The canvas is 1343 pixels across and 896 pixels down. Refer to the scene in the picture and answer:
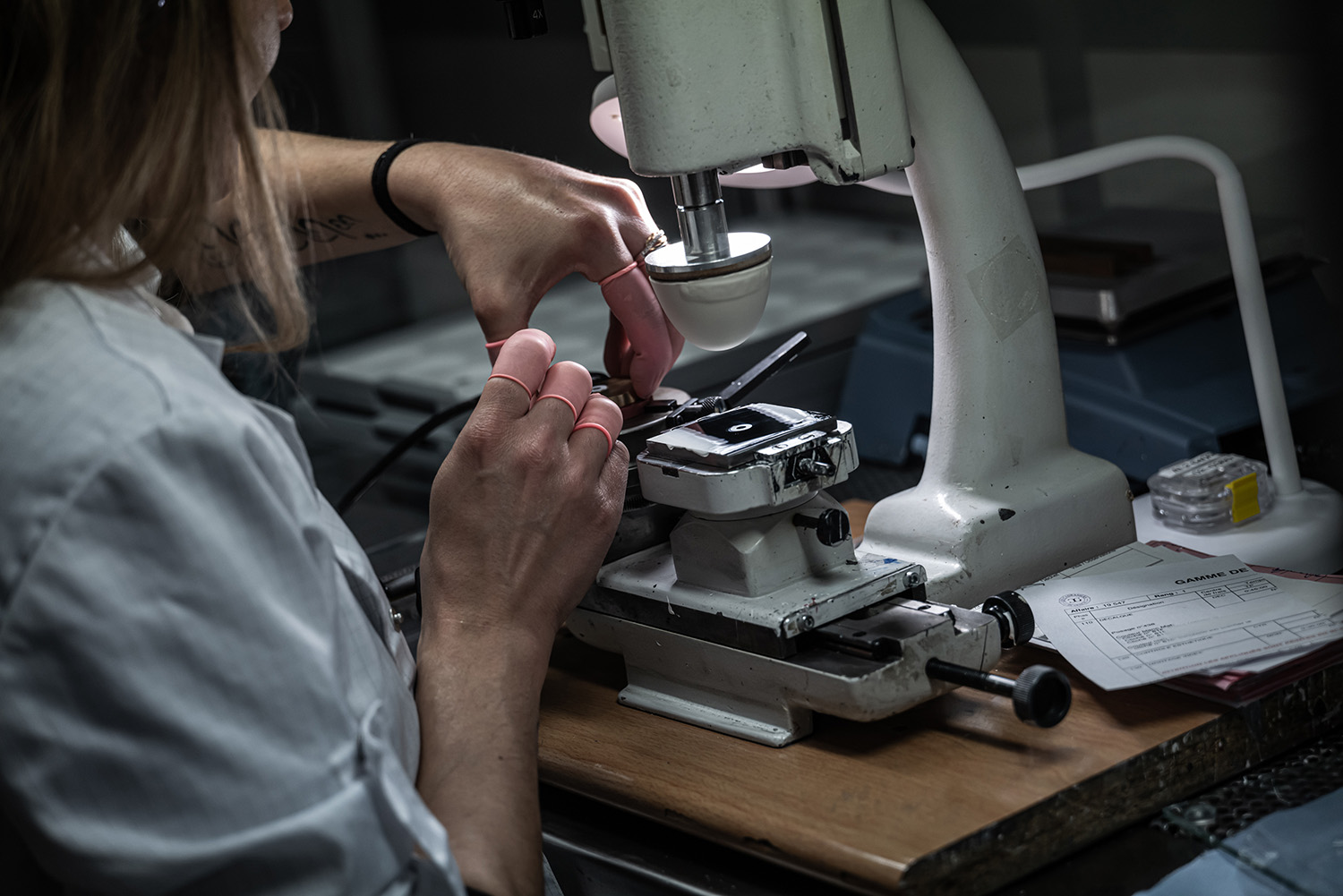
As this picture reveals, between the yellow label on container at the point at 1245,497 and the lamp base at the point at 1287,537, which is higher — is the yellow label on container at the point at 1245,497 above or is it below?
above

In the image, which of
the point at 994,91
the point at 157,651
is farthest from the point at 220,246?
the point at 994,91

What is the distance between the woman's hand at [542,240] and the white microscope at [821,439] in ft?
0.70

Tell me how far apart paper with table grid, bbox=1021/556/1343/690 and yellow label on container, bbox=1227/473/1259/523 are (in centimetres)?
16

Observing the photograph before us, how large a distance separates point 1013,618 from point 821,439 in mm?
199

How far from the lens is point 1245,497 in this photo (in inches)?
46.5

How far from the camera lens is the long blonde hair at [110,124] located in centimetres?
66

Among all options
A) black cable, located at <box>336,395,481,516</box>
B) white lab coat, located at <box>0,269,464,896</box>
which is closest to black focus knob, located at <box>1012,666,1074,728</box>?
white lab coat, located at <box>0,269,464,896</box>

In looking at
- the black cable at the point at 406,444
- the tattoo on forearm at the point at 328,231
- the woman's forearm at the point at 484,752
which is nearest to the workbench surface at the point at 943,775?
the woman's forearm at the point at 484,752

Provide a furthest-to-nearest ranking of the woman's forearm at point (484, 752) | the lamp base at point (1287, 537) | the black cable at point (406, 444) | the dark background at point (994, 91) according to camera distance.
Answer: the dark background at point (994, 91)
the black cable at point (406, 444)
the lamp base at point (1287, 537)
the woman's forearm at point (484, 752)

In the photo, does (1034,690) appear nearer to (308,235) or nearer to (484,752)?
(484,752)

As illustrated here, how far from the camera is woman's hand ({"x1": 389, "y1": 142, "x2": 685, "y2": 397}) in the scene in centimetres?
117

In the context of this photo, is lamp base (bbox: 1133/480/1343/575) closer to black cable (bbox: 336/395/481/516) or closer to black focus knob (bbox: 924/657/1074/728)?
black focus knob (bbox: 924/657/1074/728)

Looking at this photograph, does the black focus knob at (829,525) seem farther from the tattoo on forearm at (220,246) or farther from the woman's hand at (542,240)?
the tattoo on forearm at (220,246)

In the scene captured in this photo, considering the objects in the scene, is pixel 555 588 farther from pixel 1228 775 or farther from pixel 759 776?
pixel 1228 775
